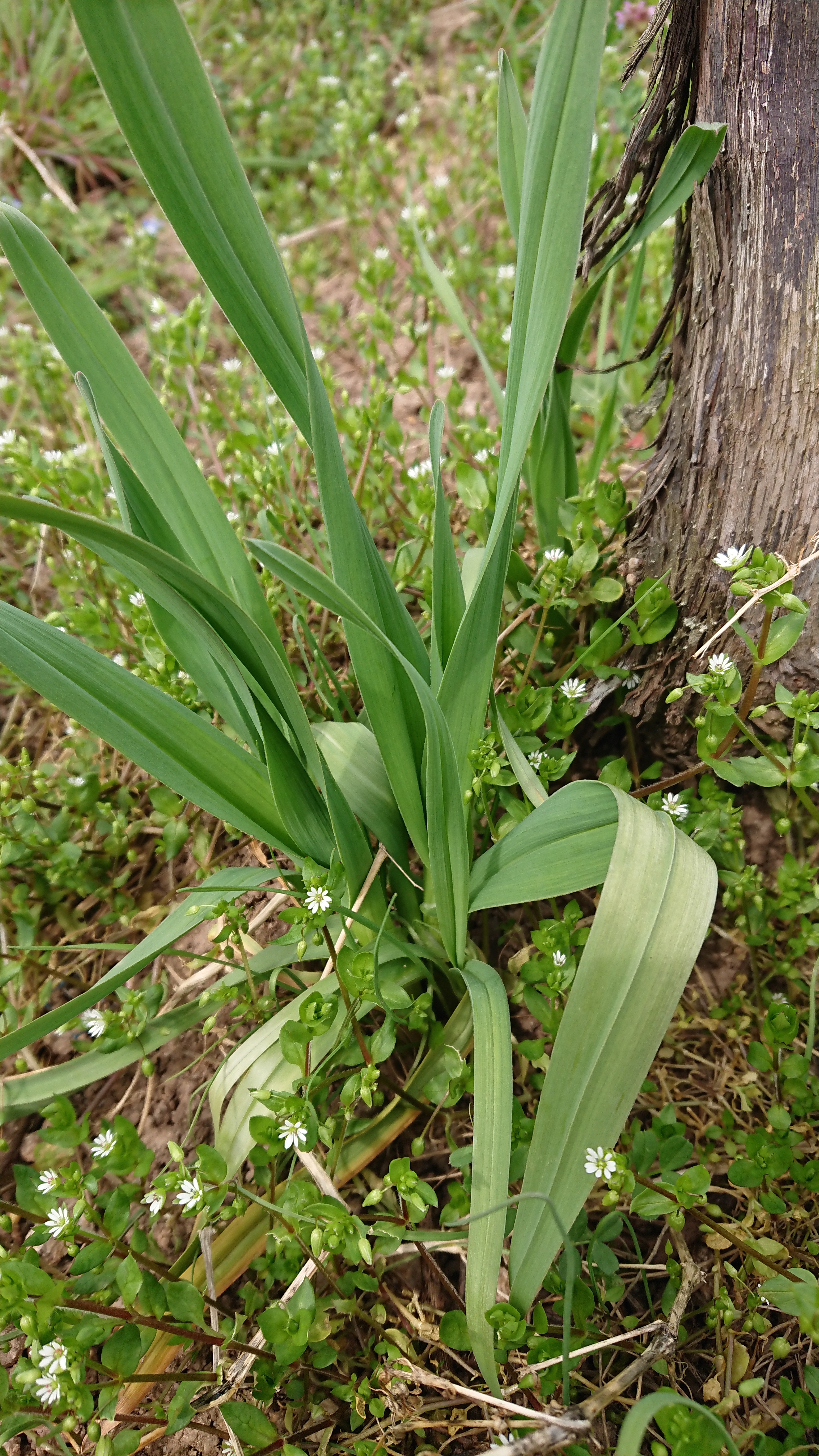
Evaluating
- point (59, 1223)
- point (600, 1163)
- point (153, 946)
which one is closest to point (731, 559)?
point (600, 1163)

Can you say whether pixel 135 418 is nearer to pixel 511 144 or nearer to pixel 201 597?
pixel 201 597

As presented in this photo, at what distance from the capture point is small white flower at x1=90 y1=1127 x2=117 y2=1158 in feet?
3.22

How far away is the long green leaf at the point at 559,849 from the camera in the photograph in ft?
2.97

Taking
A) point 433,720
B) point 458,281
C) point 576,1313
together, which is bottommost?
point 576,1313

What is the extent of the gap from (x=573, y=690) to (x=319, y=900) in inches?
19.2

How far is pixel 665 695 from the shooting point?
1290 mm

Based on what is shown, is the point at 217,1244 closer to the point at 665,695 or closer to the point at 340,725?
the point at 340,725

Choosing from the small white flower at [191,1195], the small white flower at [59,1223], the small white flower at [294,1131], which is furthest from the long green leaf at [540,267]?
the small white flower at [59,1223]

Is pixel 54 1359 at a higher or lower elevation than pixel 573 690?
lower

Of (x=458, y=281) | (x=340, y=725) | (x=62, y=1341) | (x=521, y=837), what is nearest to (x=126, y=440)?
(x=340, y=725)

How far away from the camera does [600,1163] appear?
2.72 feet

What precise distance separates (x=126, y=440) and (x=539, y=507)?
2.15 ft

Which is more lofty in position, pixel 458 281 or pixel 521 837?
pixel 458 281

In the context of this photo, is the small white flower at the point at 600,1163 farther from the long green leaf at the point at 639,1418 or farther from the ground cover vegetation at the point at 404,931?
the long green leaf at the point at 639,1418
